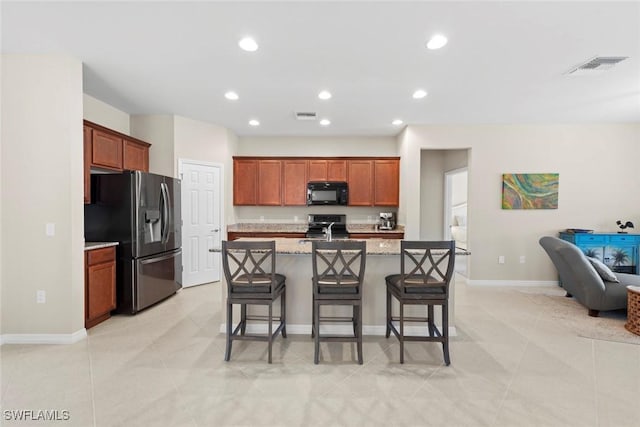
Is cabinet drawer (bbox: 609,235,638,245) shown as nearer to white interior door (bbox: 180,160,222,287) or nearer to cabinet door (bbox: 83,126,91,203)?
white interior door (bbox: 180,160,222,287)

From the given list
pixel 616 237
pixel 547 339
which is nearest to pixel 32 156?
pixel 547 339

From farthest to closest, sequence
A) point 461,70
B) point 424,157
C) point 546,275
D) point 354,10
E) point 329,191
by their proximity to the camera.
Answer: point 424,157
point 329,191
point 546,275
point 461,70
point 354,10

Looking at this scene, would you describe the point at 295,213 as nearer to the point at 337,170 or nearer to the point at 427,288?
the point at 337,170

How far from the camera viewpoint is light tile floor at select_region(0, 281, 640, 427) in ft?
6.34

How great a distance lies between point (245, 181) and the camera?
5.79 meters

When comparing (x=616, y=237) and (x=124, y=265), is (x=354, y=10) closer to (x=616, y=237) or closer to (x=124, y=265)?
(x=124, y=265)

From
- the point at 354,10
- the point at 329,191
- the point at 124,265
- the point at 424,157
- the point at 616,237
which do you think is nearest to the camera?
the point at 354,10

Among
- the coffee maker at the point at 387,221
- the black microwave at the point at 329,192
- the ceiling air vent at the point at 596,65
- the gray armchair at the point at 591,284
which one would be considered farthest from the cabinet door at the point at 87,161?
the gray armchair at the point at 591,284

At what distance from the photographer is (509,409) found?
1994 mm

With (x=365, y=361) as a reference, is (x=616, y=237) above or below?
above

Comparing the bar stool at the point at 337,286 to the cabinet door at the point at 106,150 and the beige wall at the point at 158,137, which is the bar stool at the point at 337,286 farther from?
the beige wall at the point at 158,137

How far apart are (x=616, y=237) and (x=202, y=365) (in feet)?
19.6

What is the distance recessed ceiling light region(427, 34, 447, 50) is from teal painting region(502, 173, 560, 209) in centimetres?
333

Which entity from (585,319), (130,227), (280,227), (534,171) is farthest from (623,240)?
(130,227)
